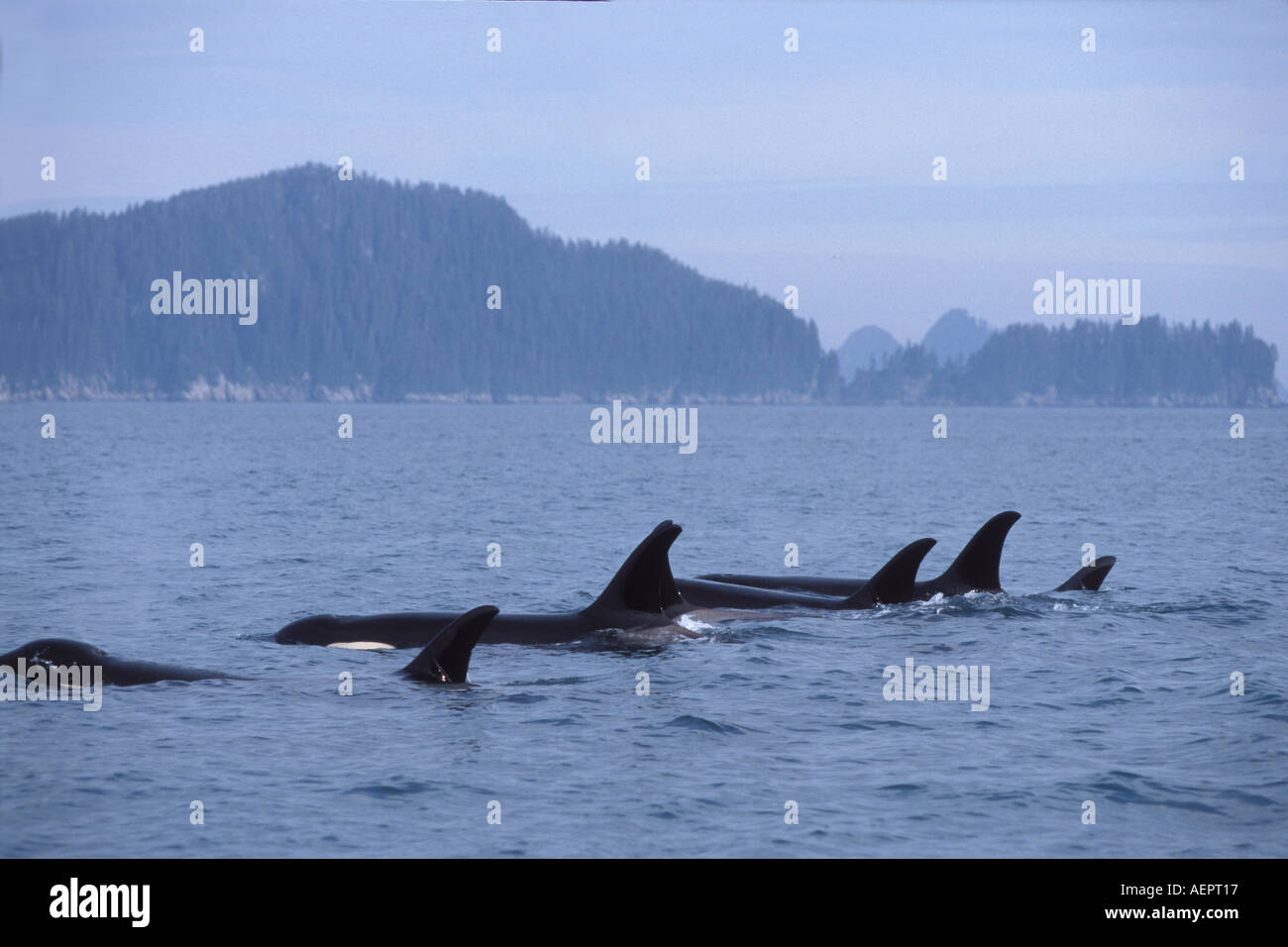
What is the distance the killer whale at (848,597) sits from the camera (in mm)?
22688

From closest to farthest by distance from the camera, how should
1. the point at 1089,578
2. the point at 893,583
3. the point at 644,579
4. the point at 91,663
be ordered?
the point at 91,663
the point at 644,579
the point at 893,583
the point at 1089,578

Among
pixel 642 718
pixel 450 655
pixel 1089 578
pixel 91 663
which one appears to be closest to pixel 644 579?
pixel 450 655

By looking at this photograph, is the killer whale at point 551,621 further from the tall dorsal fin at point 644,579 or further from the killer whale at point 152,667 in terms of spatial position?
the killer whale at point 152,667

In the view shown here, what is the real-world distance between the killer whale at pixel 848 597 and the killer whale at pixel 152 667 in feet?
22.5

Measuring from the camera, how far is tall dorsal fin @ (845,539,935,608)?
75.2 ft

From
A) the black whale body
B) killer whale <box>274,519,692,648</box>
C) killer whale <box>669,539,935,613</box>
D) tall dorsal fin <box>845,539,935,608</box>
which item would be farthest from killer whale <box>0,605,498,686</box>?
the black whale body

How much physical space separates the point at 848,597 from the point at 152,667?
36.7 feet

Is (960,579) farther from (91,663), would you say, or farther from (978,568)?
(91,663)

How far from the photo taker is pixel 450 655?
52.9 feet

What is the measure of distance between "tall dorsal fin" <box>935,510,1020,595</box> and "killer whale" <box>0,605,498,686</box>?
1037cm

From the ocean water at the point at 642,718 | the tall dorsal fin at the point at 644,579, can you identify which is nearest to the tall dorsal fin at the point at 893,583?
the ocean water at the point at 642,718

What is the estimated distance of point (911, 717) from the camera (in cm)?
1580
